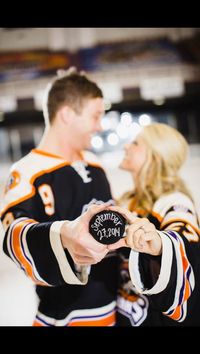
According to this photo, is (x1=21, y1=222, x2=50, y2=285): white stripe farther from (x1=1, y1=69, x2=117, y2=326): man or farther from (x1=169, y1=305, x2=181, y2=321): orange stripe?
(x1=169, y1=305, x2=181, y2=321): orange stripe

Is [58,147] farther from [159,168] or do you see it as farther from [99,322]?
[99,322]

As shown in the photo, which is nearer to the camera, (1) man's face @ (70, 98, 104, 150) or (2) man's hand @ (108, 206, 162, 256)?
(2) man's hand @ (108, 206, 162, 256)

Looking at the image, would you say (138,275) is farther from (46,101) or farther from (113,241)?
(46,101)

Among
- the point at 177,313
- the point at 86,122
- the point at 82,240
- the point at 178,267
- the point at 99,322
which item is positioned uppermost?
the point at 86,122

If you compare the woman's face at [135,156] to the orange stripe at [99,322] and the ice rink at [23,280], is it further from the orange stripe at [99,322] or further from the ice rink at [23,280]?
the orange stripe at [99,322]

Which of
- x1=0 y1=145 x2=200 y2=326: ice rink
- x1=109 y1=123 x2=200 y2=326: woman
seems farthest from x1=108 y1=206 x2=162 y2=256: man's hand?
x1=0 y1=145 x2=200 y2=326: ice rink

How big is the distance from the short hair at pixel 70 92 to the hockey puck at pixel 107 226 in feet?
1.34

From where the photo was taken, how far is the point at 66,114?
88 cm

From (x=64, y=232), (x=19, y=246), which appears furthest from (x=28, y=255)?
Answer: (x=64, y=232)

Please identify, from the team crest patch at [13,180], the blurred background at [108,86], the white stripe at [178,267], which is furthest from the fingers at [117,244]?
the blurred background at [108,86]

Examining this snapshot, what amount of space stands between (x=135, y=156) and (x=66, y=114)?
0.85 feet

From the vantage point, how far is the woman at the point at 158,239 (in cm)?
61

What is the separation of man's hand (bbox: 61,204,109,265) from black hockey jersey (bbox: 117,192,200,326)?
105 millimetres

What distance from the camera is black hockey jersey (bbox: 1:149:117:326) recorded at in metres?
0.70
